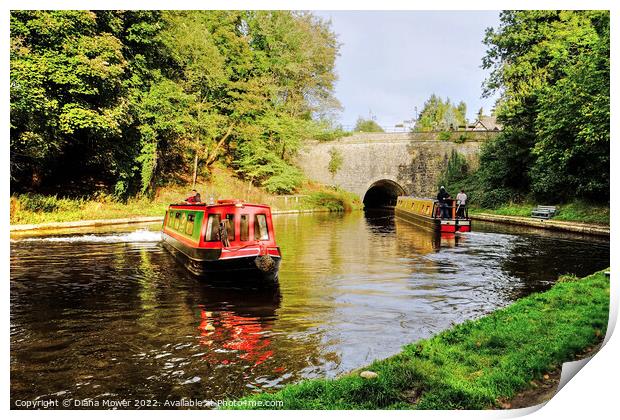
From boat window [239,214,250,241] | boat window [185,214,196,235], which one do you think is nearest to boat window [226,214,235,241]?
boat window [239,214,250,241]

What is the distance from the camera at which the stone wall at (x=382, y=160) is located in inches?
1373

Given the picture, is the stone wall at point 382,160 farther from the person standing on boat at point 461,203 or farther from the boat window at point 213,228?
the boat window at point 213,228

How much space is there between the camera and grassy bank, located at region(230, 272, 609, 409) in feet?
12.5

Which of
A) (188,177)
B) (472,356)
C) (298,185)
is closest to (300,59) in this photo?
(298,185)

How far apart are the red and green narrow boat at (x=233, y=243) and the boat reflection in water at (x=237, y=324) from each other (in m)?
0.33

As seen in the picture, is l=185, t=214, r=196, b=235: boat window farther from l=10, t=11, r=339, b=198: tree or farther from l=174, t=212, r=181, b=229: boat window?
l=10, t=11, r=339, b=198: tree

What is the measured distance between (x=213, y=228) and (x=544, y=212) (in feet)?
52.1

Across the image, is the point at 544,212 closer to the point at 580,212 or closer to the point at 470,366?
the point at 580,212

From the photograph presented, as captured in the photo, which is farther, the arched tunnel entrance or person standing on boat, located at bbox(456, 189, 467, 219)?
the arched tunnel entrance

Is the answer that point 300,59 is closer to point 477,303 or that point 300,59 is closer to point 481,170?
point 481,170

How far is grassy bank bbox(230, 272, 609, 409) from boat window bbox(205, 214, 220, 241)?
4.84 metres

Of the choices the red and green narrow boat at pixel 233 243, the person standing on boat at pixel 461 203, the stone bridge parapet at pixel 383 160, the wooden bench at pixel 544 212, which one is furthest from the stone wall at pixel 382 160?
the red and green narrow boat at pixel 233 243

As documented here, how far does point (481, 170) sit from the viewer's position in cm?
2970

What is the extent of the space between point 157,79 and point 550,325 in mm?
18798
